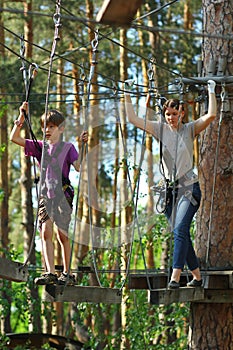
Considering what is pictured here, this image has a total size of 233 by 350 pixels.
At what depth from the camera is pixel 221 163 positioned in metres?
6.15

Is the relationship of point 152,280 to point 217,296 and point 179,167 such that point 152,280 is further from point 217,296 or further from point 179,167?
point 179,167

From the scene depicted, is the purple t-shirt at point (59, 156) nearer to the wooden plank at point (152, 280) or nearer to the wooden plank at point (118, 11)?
the wooden plank at point (152, 280)

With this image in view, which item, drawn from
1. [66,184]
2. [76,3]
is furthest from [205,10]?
[76,3]

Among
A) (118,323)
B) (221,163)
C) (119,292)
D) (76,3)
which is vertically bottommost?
(118,323)

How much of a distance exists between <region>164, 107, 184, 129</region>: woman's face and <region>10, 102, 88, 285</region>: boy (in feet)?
1.81

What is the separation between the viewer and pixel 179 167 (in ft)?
16.8

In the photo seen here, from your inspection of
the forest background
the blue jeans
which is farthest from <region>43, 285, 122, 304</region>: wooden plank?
the forest background

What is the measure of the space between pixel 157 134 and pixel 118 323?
1213 centimetres

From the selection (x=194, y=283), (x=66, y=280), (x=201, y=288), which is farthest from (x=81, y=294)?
(x=201, y=288)

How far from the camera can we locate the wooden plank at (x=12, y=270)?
4422 mm

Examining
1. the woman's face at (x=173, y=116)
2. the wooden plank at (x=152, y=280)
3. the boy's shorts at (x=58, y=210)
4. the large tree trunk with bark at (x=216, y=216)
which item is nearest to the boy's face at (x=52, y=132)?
the boy's shorts at (x=58, y=210)

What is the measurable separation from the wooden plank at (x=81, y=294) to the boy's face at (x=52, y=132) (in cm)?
84

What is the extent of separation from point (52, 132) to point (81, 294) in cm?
93

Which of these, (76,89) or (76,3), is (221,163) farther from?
(76,89)
